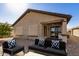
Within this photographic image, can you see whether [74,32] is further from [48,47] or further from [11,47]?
[11,47]

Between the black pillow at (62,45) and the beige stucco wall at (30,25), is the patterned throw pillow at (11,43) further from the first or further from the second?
the black pillow at (62,45)

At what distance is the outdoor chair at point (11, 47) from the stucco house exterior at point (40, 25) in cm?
24

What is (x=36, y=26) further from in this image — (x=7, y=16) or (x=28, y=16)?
(x=7, y=16)

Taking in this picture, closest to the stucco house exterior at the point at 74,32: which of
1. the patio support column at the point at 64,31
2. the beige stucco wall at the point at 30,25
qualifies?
the patio support column at the point at 64,31

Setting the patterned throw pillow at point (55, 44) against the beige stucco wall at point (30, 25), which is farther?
the beige stucco wall at point (30, 25)

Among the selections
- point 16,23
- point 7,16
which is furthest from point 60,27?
point 7,16

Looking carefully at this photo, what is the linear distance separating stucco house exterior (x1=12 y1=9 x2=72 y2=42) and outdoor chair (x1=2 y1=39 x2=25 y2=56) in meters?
0.24

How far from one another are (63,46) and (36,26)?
2.93ft

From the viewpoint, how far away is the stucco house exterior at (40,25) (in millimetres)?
3459

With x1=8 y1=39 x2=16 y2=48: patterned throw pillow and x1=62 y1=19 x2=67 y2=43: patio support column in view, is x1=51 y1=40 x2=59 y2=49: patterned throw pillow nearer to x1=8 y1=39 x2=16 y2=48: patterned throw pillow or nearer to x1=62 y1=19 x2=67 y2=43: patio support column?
x1=62 y1=19 x2=67 y2=43: patio support column

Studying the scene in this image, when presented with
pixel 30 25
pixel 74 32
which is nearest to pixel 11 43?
pixel 30 25

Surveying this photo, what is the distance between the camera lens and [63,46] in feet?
11.2

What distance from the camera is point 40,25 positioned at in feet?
11.8

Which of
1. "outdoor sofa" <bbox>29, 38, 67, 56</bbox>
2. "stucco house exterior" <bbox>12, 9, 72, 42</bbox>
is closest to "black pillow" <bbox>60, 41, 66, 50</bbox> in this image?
"outdoor sofa" <bbox>29, 38, 67, 56</bbox>
